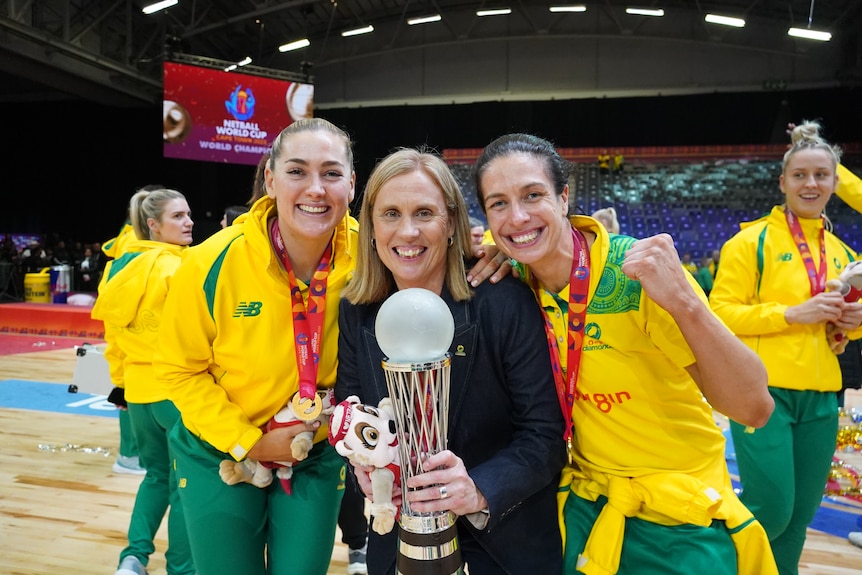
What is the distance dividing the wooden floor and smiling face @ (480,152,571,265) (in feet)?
7.42

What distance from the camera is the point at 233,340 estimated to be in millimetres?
1827

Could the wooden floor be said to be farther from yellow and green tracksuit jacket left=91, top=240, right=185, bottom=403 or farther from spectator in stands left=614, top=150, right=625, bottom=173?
spectator in stands left=614, top=150, right=625, bottom=173

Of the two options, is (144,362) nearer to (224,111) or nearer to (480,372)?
(480,372)

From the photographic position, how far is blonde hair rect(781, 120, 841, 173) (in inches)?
97.7

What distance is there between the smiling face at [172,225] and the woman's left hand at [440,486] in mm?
2527

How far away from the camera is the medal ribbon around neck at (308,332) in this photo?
178 cm

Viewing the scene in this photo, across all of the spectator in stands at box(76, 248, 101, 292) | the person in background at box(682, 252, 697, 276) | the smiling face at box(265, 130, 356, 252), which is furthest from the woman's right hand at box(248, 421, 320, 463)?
the spectator in stands at box(76, 248, 101, 292)

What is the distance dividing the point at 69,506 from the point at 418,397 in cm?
357

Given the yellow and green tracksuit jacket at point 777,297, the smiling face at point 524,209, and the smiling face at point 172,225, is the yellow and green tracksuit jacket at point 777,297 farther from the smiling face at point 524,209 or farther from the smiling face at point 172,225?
the smiling face at point 172,225

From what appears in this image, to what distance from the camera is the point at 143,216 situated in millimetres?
3168

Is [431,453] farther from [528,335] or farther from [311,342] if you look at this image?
[311,342]

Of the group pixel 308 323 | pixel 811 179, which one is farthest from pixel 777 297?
pixel 308 323

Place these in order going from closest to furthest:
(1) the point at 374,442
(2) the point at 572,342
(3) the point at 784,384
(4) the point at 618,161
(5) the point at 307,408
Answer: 1. (1) the point at 374,442
2. (2) the point at 572,342
3. (5) the point at 307,408
4. (3) the point at 784,384
5. (4) the point at 618,161

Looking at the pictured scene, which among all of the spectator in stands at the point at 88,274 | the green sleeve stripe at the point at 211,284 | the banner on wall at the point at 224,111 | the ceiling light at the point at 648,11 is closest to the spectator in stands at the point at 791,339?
the green sleeve stripe at the point at 211,284
